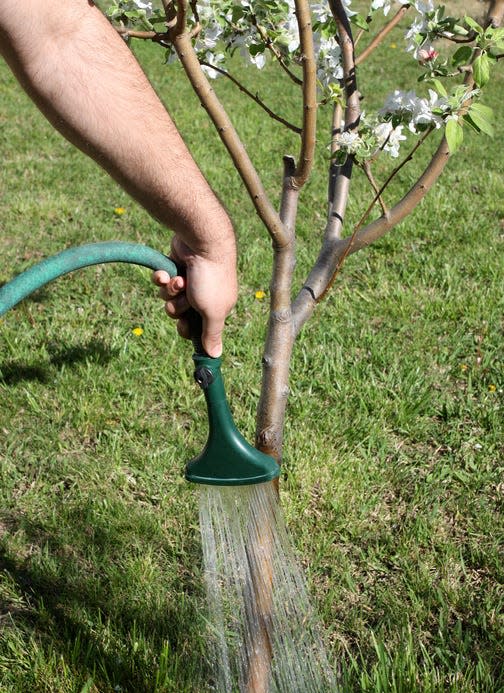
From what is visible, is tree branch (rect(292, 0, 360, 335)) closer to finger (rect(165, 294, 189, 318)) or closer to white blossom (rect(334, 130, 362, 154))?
white blossom (rect(334, 130, 362, 154))

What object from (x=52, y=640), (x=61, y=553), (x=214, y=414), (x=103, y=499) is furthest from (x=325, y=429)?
(x=214, y=414)

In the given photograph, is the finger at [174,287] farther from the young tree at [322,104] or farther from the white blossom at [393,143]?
the white blossom at [393,143]

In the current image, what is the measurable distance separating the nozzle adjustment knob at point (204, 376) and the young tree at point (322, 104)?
0.23 metres

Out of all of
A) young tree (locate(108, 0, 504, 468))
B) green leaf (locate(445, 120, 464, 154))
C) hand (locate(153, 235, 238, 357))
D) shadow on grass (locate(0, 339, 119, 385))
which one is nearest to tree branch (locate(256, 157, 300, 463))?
young tree (locate(108, 0, 504, 468))

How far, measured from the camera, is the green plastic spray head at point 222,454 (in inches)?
60.9

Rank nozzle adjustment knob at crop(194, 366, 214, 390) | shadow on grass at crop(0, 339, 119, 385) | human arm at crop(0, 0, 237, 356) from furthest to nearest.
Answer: shadow on grass at crop(0, 339, 119, 385)
nozzle adjustment knob at crop(194, 366, 214, 390)
human arm at crop(0, 0, 237, 356)

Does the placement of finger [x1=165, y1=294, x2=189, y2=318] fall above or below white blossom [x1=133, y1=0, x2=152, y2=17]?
below

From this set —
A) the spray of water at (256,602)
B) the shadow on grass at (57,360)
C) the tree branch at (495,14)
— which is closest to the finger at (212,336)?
the spray of water at (256,602)

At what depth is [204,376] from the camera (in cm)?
154

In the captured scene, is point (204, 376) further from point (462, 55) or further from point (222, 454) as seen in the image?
point (462, 55)

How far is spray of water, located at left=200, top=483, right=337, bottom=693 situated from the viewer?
1756 mm

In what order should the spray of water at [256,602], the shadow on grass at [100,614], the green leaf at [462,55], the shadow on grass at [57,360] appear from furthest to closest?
1. the shadow on grass at [57,360]
2. the shadow on grass at [100,614]
3. the spray of water at [256,602]
4. the green leaf at [462,55]

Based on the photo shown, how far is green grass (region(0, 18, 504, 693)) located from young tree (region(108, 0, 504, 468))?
76 cm

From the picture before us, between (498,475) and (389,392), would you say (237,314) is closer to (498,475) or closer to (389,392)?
(389,392)
